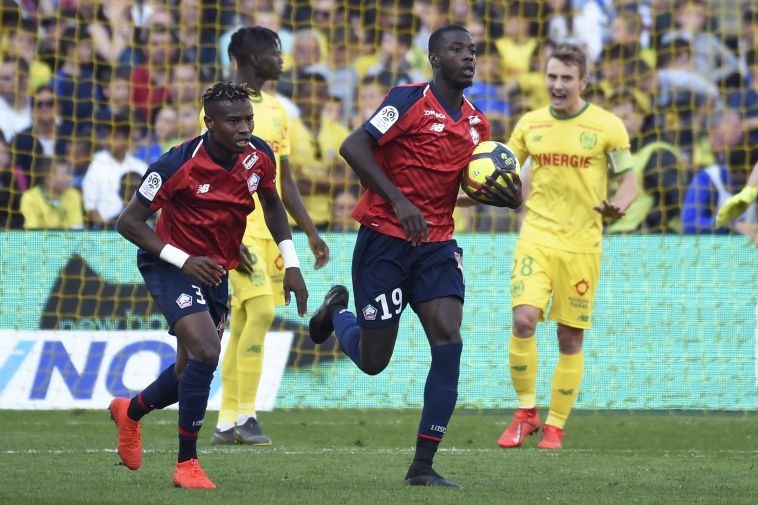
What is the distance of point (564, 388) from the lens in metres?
8.80

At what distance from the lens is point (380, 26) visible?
1395 cm

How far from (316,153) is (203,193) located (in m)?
6.60

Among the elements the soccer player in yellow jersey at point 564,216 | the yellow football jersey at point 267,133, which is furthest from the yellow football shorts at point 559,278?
the yellow football jersey at point 267,133

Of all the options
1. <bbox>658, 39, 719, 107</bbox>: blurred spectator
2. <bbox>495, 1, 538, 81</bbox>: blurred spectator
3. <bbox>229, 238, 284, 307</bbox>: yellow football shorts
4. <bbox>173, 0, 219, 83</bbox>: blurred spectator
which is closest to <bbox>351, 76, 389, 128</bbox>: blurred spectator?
<bbox>495, 1, 538, 81</bbox>: blurred spectator

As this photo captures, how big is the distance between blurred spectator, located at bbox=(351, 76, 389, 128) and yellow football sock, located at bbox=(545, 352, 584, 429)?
17.1 ft

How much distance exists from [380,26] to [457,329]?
26.7ft

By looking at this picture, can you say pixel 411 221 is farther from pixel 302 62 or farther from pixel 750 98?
pixel 750 98

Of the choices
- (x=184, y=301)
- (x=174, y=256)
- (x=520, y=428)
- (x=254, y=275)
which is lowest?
(x=520, y=428)

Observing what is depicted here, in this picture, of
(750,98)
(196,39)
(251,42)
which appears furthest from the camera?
(196,39)

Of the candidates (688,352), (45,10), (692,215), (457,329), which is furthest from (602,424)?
(45,10)

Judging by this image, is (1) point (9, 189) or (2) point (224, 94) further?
(1) point (9, 189)

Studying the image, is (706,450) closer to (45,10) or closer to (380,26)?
(380,26)

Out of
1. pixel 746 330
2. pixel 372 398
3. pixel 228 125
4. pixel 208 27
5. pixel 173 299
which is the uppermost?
pixel 208 27

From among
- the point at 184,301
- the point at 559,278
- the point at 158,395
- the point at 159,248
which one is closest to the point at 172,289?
the point at 184,301
